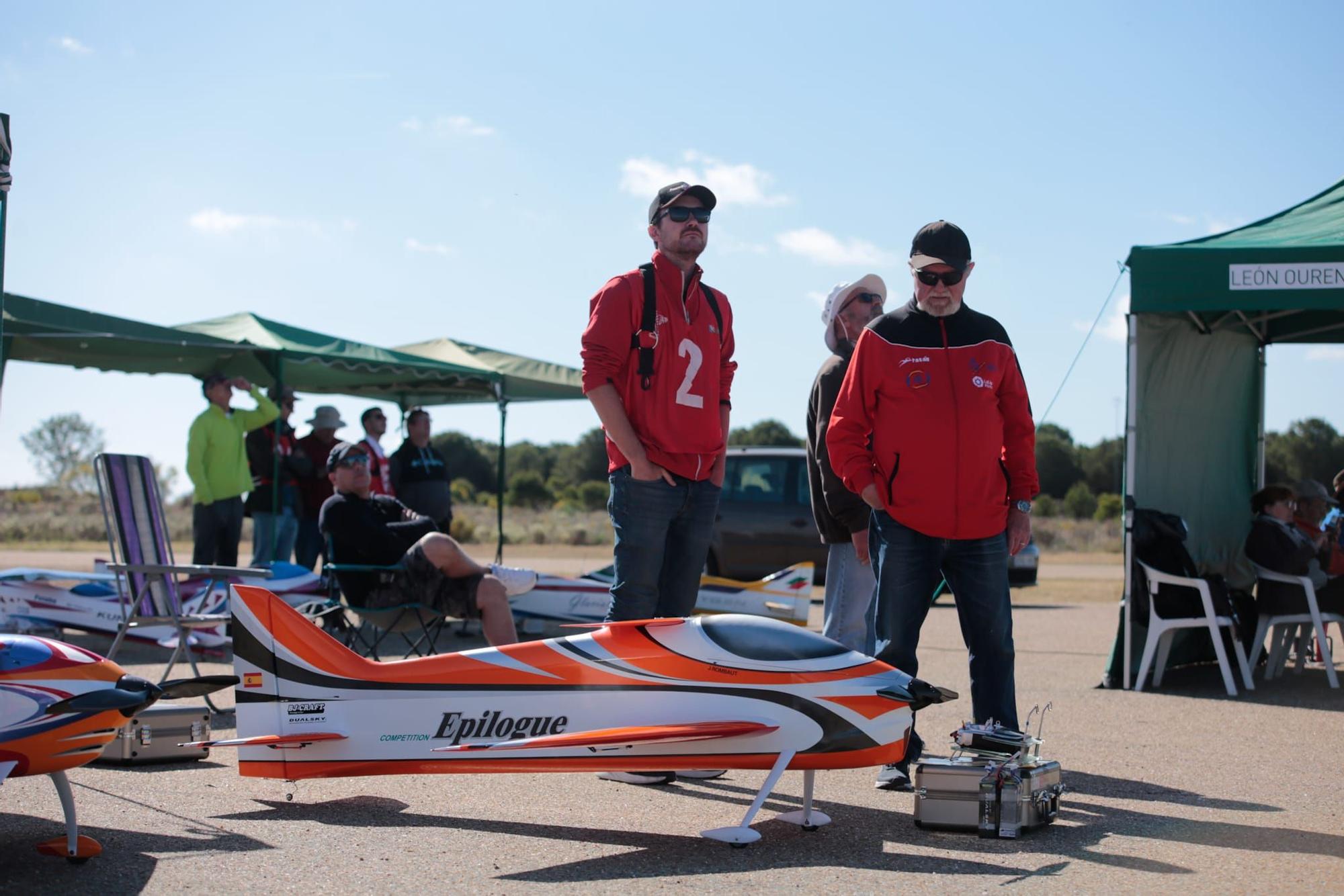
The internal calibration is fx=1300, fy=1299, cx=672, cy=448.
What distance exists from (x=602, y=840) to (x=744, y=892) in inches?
29.1

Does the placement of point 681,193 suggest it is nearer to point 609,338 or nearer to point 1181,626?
point 609,338

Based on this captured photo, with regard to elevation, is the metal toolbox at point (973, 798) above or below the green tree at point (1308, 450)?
below

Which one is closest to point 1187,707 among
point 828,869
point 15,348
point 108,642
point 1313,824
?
point 1313,824

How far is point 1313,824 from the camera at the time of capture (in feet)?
13.8

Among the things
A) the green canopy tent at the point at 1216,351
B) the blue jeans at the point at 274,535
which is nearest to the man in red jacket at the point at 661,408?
the green canopy tent at the point at 1216,351

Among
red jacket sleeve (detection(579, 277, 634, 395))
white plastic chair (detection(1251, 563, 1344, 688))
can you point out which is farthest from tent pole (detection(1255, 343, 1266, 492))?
red jacket sleeve (detection(579, 277, 634, 395))

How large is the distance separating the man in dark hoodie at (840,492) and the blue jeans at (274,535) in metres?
6.58

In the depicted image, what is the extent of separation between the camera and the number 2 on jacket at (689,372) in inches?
187

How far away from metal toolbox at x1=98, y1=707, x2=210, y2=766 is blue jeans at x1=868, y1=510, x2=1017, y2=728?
2669 millimetres

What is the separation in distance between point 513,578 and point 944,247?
372 cm

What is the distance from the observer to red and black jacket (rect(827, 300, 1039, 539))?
4477 mm

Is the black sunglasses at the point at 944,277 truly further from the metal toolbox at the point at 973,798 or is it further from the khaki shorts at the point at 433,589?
the khaki shorts at the point at 433,589

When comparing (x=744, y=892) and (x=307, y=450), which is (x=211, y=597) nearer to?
(x=307, y=450)

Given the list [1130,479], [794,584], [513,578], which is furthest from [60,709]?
[794,584]
